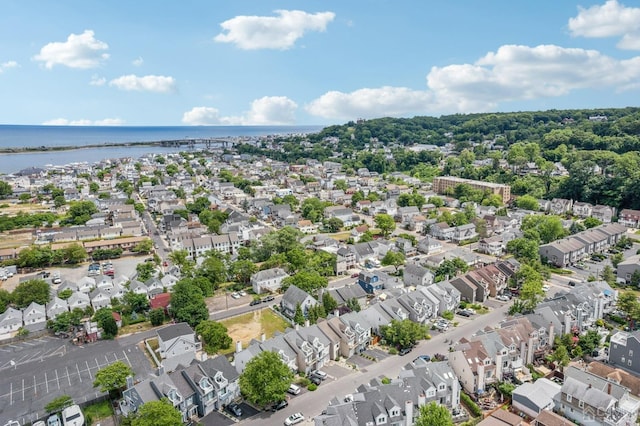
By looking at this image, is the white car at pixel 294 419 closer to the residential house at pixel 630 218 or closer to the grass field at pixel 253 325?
the grass field at pixel 253 325

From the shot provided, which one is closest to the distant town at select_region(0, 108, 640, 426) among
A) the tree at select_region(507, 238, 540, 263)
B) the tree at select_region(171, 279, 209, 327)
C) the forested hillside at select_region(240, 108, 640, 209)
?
the tree at select_region(171, 279, 209, 327)

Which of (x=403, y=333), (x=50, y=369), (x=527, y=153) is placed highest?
(x=527, y=153)

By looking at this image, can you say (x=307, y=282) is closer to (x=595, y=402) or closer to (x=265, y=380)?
(x=265, y=380)

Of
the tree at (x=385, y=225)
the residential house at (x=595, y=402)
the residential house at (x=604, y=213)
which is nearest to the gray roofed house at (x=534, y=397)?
the residential house at (x=595, y=402)

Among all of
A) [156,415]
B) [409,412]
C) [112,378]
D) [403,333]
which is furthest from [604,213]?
[112,378]

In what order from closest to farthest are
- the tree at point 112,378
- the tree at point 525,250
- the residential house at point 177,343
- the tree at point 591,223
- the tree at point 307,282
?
1. the tree at point 112,378
2. the residential house at point 177,343
3. the tree at point 307,282
4. the tree at point 525,250
5. the tree at point 591,223

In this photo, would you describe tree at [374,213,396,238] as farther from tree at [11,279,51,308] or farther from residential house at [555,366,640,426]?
tree at [11,279,51,308]

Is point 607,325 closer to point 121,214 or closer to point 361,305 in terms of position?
point 361,305
